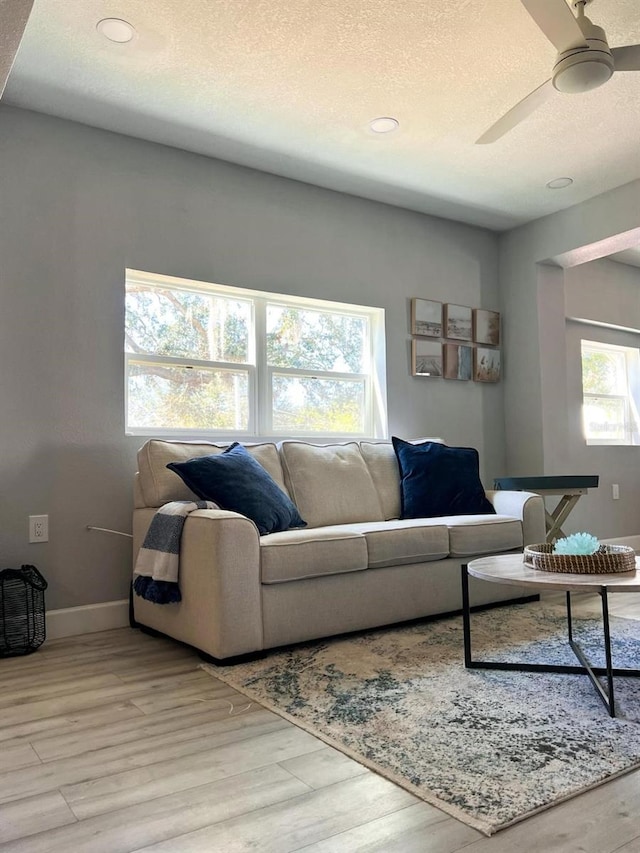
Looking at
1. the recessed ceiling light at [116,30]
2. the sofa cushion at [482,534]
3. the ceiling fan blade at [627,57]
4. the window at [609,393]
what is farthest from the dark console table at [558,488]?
the recessed ceiling light at [116,30]

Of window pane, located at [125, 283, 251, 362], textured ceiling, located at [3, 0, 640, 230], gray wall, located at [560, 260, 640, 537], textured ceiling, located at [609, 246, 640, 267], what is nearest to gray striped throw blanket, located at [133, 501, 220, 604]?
window pane, located at [125, 283, 251, 362]

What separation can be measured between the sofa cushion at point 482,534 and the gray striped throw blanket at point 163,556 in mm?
1224

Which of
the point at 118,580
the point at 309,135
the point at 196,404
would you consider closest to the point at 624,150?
the point at 309,135

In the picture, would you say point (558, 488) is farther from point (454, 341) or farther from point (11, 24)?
point (11, 24)

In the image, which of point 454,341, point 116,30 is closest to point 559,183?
point 454,341

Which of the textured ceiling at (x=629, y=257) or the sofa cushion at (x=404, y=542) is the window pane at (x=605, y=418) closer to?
the textured ceiling at (x=629, y=257)

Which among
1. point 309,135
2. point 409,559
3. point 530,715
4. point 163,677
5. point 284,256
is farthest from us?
point 284,256

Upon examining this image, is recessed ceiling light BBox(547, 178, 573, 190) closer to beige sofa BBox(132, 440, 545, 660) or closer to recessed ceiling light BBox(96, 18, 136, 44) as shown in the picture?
beige sofa BBox(132, 440, 545, 660)

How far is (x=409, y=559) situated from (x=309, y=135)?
7.53ft

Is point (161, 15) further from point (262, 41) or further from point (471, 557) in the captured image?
point (471, 557)

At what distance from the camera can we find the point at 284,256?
4051 millimetres

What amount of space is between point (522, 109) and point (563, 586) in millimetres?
1829

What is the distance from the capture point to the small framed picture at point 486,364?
4914 millimetres

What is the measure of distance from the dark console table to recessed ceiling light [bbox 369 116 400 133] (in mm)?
2143
